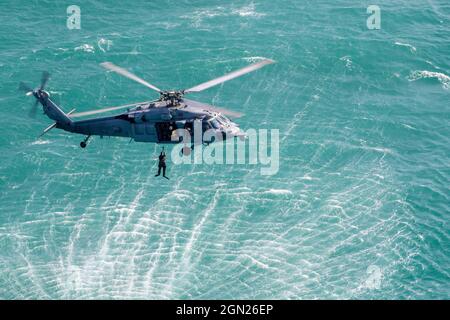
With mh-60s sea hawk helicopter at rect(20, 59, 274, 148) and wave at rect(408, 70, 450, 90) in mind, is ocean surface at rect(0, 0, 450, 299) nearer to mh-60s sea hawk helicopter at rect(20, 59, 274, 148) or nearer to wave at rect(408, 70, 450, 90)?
wave at rect(408, 70, 450, 90)

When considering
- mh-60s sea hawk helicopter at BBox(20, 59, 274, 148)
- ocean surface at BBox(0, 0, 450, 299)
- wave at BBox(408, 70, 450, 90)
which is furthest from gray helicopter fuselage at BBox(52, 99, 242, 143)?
wave at BBox(408, 70, 450, 90)

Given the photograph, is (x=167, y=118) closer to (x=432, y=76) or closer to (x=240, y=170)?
(x=240, y=170)

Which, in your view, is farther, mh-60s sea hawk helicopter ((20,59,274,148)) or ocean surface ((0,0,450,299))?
ocean surface ((0,0,450,299))

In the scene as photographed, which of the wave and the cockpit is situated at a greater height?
the cockpit

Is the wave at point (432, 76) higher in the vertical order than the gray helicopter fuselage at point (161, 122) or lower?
lower

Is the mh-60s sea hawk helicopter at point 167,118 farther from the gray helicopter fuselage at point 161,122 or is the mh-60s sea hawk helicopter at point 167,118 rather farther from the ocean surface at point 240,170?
the ocean surface at point 240,170

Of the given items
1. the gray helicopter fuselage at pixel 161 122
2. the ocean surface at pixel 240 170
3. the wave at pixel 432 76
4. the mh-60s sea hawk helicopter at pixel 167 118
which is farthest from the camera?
the wave at pixel 432 76

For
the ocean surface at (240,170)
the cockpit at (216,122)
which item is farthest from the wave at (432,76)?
the cockpit at (216,122)
